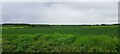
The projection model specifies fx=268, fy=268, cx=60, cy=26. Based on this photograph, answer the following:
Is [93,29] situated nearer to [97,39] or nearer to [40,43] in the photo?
[97,39]

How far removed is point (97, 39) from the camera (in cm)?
859

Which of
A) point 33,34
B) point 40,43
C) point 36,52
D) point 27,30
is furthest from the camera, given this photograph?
point 27,30

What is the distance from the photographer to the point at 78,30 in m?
10.0

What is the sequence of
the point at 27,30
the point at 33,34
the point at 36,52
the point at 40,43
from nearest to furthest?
the point at 36,52
the point at 40,43
the point at 33,34
the point at 27,30

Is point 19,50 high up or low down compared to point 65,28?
down

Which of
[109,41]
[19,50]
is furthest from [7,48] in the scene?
[109,41]

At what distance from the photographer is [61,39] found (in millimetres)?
8977

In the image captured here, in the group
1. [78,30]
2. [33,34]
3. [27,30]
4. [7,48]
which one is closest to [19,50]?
[7,48]

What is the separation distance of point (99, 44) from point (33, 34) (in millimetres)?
2556

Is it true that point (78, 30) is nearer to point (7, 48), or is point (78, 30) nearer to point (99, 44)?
point (99, 44)

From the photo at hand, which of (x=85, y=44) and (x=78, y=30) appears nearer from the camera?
(x=85, y=44)

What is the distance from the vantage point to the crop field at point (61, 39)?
8262mm

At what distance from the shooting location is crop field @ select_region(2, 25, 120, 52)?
27.1 feet

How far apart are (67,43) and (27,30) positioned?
2251mm
